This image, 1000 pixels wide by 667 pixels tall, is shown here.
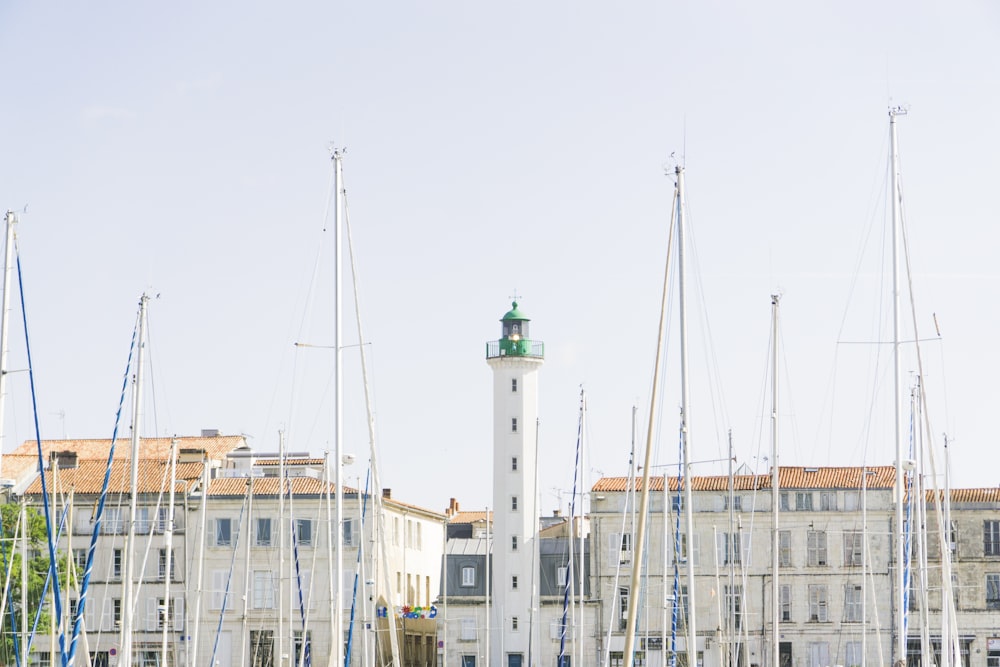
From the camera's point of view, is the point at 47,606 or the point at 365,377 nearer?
the point at 365,377

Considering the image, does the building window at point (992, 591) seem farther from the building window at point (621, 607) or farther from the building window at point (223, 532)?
the building window at point (223, 532)

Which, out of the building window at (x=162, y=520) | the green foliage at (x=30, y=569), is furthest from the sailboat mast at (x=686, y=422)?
the building window at (x=162, y=520)

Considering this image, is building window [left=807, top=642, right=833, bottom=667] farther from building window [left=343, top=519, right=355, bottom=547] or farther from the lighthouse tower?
building window [left=343, top=519, right=355, bottom=547]

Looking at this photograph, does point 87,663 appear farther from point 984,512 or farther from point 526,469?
point 984,512

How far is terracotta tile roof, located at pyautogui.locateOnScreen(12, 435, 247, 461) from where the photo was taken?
238 ft

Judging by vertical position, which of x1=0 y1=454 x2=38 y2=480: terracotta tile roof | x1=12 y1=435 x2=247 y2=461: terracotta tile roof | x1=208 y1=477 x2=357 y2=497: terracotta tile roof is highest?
x1=12 y1=435 x2=247 y2=461: terracotta tile roof

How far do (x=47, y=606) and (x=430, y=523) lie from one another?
2558 cm

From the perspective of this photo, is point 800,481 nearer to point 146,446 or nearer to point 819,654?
point 819,654

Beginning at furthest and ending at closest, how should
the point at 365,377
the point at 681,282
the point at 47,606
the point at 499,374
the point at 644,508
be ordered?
the point at 499,374 < the point at 47,606 < the point at 365,377 < the point at 681,282 < the point at 644,508

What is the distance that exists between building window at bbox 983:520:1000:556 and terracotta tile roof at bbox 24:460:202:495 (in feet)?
117

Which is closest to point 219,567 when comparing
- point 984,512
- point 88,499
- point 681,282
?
point 88,499

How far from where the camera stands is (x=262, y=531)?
6725 cm

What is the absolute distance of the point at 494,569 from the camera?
6531 cm

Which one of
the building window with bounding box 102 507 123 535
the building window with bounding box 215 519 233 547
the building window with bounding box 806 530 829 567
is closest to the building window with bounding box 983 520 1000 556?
the building window with bounding box 806 530 829 567
